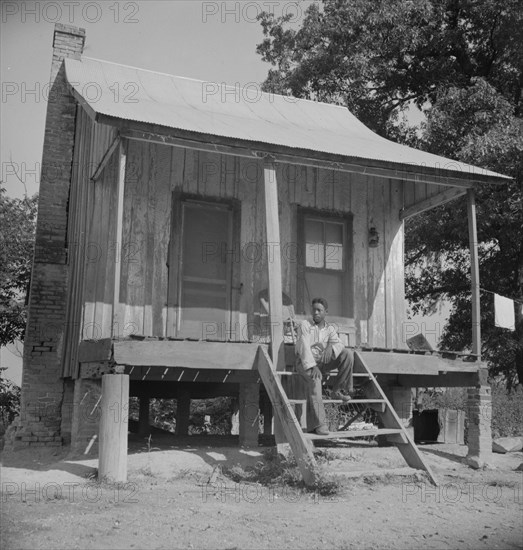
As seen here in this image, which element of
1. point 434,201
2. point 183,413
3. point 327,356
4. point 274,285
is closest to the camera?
point 327,356

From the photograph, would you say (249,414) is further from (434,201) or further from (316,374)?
(434,201)

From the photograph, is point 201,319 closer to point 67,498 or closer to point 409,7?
point 67,498

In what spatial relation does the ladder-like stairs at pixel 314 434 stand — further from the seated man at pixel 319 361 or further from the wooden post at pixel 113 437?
the wooden post at pixel 113 437

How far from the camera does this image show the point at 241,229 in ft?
37.4

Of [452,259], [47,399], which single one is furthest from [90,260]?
[452,259]

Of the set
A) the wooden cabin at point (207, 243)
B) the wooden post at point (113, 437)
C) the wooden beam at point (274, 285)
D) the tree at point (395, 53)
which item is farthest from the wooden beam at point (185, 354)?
the tree at point (395, 53)

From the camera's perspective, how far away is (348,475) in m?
8.11

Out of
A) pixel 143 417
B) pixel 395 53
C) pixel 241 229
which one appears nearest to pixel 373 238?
pixel 241 229

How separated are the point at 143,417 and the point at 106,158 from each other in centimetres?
582

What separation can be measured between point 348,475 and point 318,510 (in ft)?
4.01

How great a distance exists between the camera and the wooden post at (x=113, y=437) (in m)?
8.30

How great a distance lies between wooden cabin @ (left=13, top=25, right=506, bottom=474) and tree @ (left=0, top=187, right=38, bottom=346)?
5.61 metres

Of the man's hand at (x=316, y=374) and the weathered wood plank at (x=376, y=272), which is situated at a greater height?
the weathered wood plank at (x=376, y=272)

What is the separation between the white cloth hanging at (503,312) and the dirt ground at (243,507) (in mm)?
3368
